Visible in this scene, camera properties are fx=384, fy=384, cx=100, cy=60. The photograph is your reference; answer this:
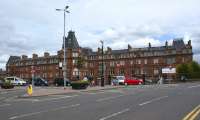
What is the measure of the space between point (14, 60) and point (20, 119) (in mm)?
174357

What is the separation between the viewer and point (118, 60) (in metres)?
157

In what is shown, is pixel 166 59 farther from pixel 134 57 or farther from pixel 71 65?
pixel 71 65

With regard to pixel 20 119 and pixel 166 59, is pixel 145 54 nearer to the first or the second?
pixel 166 59

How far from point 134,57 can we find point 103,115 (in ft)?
447

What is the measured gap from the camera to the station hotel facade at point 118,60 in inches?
5605

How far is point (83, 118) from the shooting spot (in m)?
16.5

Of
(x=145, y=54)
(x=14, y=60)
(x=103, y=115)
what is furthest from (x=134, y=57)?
(x=103, y=115)

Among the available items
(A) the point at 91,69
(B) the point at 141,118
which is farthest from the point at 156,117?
(A) the point at 91,69

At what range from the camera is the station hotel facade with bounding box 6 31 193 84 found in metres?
142

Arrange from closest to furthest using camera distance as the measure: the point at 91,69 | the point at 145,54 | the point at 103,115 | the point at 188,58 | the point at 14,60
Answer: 1. the point at 103,115
2. the point at 188,58
3. the point at 145,54
4. the point at 91,69
5. the point at 14,60

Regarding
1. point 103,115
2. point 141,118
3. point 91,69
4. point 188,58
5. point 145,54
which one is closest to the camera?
point 141,118

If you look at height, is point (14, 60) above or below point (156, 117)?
above

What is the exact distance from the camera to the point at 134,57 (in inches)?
6029

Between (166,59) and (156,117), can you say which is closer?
(156,117)
